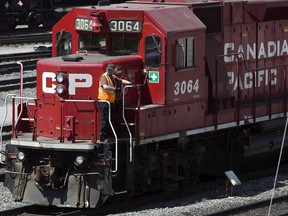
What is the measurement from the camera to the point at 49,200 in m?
12.3

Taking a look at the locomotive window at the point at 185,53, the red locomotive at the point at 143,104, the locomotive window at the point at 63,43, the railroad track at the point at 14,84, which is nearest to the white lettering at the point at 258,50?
the red locomotive at the point at 143,104

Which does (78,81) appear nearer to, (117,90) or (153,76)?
(117,90)

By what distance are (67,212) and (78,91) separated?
1.75 metres

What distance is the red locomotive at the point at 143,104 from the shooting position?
40.0ft

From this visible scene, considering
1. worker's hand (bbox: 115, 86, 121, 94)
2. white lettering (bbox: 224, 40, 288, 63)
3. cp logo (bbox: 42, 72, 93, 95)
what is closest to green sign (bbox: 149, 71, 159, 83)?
worker's hand (bbox: 115, 86, 121, 94)

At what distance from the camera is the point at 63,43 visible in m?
13.7

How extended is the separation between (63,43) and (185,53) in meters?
2.02

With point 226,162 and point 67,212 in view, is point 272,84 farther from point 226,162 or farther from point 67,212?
point 67,212

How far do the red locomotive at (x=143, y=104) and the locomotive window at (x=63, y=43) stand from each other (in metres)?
0.02

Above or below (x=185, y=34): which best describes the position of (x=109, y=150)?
below

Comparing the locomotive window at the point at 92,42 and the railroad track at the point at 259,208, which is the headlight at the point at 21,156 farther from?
the railroad track at the point at 259,208

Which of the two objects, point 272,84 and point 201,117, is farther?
point 272,84

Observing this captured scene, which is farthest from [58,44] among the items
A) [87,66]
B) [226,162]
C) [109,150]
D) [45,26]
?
[45,26]

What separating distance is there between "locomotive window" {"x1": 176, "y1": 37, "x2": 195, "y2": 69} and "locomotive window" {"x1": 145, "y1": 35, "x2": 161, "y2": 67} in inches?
13.6
